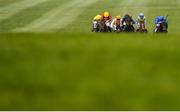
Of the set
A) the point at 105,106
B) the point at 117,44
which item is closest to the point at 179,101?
the point at 105,106

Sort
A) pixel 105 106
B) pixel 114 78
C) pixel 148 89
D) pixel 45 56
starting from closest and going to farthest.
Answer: pixel 105 106
pixel 148 89
pixel 114 78
pixel 45 56

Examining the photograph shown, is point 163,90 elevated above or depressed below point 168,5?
above

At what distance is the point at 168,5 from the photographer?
110ft

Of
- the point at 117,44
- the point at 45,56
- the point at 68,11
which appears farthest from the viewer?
the point at 68,11

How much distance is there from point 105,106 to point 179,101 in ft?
1.81

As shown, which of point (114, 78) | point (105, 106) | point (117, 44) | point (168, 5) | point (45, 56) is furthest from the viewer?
point (168, 5)

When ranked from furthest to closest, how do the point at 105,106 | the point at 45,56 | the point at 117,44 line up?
the point at 117,44 < the point at 45,56 < the point at 105,106

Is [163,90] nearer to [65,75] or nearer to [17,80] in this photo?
[65,75]

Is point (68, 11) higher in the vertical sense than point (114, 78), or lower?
lower

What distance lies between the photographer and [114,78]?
3.99 m

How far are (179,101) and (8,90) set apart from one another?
1.35 metres

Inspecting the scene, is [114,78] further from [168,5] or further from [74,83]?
[168,5]

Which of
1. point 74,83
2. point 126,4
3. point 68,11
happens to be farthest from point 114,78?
point 126,4

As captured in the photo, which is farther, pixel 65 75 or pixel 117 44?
pixel 117 44
